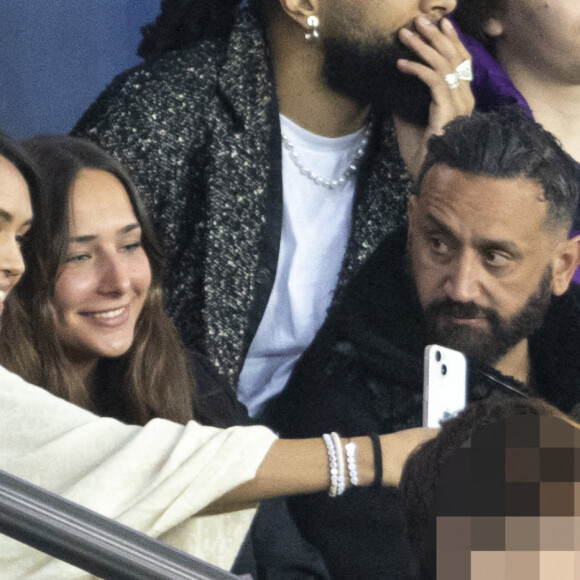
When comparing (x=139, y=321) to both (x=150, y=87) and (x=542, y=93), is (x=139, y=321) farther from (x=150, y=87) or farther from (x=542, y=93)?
(x=542, y=93)

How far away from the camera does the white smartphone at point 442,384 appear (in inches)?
38.7

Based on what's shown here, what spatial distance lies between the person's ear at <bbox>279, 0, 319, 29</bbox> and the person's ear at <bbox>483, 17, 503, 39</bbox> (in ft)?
0.58

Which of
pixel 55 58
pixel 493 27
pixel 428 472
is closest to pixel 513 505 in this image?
pixel 428 472

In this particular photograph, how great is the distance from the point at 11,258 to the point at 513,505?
494 mm

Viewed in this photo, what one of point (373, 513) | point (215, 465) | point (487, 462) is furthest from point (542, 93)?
point (487, 462)

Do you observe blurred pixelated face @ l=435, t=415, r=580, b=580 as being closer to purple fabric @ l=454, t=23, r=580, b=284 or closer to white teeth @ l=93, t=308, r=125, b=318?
white teeth @ l=93, t=308, r=125, b=318

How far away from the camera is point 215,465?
30.4 inches

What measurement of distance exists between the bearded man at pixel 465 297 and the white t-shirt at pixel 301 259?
0.03 meters

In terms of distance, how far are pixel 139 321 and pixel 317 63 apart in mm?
317

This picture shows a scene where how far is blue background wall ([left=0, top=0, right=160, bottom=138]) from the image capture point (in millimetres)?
1072

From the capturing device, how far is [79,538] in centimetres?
56

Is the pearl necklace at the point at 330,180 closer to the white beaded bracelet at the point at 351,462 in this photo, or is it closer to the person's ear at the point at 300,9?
the person's ear at the point at 300,9

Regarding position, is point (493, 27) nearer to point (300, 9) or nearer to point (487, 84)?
point (487, 84)

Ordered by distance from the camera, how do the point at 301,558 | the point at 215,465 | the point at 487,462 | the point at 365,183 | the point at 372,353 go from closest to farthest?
the point at 487,462 → the point at 215,465 → the point at 301,558 → the point at 372,353 → the point at 365,183
